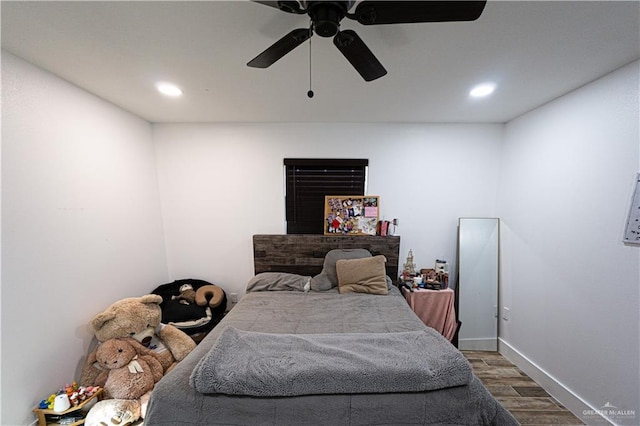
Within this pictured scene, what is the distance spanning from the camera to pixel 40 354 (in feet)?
5.23

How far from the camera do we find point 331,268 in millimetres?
2555

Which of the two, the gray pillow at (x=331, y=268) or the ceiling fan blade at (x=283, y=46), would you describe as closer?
the ceiling fan blade at (x=283, y=46)

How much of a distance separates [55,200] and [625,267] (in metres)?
3.97

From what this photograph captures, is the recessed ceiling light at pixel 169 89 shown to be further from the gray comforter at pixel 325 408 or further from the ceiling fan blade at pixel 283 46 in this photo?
the gray comforter at pixel 325 408

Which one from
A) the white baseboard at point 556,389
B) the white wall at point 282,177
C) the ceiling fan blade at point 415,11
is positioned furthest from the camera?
the white wall at point 282,177

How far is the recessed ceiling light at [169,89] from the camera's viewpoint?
1.84 m

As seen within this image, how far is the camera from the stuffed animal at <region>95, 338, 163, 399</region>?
1684 millimetres

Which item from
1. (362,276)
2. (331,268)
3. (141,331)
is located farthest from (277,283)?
(141,331)

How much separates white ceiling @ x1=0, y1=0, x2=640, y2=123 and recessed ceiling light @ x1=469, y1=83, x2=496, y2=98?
0.21 ft

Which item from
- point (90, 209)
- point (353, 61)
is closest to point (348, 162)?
point (353, 61)

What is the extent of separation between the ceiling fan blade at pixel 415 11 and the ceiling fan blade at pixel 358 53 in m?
0.08

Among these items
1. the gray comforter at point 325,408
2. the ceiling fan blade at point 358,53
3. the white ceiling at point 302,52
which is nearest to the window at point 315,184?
the white ceiling at point 302,52

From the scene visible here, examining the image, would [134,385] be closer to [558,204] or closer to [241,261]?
[241,261]

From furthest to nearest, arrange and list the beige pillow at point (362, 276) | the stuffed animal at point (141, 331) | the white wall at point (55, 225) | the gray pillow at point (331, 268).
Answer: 1. the gray pillow at point (331, 268)
2. the beige pillow at point (362, 276)
3. the stuffed animal at point (141, 331)
4. the white wall at point (55, 225)
